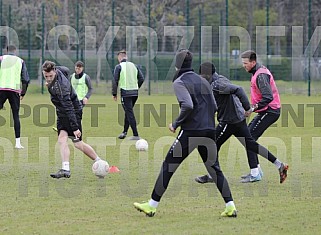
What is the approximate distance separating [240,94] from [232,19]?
3101 centimetres

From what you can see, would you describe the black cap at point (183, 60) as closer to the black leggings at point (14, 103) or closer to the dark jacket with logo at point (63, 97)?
the dark jacket with logo at point (63, 97)

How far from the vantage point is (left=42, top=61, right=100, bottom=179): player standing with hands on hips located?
38.0ft

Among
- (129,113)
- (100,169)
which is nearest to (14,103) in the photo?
(129,113)

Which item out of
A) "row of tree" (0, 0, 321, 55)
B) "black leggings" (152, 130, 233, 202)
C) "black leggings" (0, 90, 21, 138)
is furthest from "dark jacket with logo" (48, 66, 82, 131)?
"row of tree" (0, 0, 321, 55)

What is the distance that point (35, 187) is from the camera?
11.2 metres

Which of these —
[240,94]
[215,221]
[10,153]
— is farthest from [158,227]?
[10,153]

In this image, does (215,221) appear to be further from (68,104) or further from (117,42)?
(117,42)

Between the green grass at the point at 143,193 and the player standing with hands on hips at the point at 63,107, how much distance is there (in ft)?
1.34

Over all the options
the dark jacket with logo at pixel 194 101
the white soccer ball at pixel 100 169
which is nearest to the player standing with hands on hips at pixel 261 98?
the white soccer ball at pixel 100 169

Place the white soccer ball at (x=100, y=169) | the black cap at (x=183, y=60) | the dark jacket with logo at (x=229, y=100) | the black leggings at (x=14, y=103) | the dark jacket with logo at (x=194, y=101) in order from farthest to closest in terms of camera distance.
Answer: the black leggings at (x=14, y=103) → the white soccer ball at (x=100, y=169) → the dark jacket with logo at (x=229, y=100) → the black cap at (x=183, y=60) → the dark jacket with logo at (x=194, y=101)

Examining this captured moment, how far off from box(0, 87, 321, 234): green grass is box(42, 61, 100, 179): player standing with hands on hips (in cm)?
41

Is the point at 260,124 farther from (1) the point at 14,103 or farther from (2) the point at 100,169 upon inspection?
(1) the point at 14,103

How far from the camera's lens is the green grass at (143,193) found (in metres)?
8.64

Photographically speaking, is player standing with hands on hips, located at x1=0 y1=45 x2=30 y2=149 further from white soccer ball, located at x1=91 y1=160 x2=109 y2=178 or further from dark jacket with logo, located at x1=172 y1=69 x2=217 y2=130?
dark jacket with logo, located at x1=172 y1=69 x2=217 y2=130
